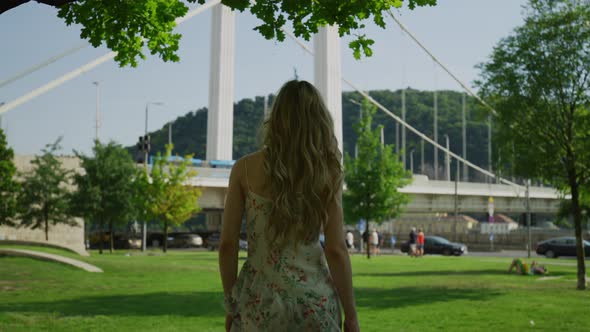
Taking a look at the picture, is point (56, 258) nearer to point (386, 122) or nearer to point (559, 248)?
point (559, 248)

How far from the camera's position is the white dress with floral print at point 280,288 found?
3398mm

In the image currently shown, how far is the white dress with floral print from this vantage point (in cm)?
340

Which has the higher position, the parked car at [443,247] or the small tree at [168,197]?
the small tree at [168,197]

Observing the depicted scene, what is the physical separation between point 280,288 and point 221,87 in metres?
52.3

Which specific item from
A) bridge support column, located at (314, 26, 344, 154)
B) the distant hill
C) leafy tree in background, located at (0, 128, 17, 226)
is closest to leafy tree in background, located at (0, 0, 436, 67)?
leafy tree in background, located at (0, 128, 17, 226)

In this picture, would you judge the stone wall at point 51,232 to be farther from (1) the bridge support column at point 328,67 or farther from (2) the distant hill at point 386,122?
(2) the distant hill at point 386,122

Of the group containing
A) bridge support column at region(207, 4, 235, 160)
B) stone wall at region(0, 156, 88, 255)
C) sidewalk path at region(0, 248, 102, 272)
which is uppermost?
bridge support column at region(207, 4, 235, 160)

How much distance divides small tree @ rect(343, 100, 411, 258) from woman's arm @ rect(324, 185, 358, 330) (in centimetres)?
3811

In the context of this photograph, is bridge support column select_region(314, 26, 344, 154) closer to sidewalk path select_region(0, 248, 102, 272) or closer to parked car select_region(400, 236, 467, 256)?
parked car select_region(400, 236, 467, 256)

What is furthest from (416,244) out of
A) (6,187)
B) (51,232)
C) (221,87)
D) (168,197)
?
(6,187)

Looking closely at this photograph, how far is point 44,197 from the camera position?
3944cm

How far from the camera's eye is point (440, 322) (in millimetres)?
11891

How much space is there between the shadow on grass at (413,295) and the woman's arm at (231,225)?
10.7 m

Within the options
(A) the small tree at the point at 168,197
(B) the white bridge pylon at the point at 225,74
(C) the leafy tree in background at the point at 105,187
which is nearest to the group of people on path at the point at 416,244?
(B) the white bridge pylon at the point at 225,74
